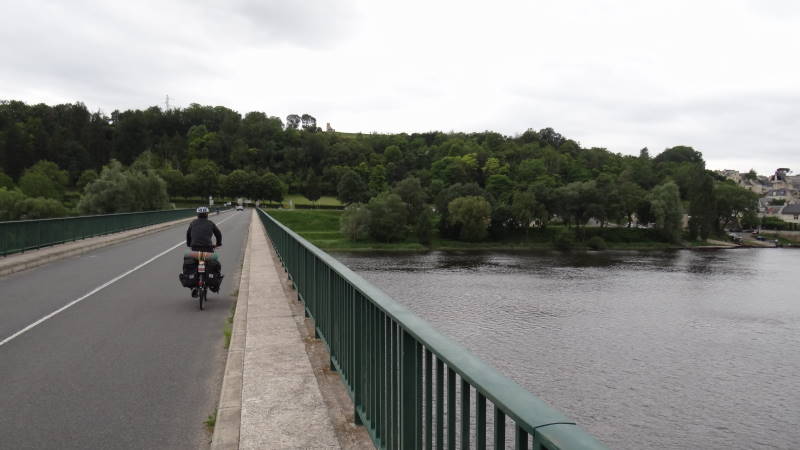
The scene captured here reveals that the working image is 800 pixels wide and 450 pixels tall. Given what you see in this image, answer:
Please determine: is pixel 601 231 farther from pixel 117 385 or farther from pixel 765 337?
pixel 117 385

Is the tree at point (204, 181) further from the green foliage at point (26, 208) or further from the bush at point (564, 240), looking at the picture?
the bush at point (564, 240)

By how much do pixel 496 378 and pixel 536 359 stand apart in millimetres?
31130

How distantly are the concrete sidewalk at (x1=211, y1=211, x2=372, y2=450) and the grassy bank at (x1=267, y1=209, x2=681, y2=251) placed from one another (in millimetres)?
77800

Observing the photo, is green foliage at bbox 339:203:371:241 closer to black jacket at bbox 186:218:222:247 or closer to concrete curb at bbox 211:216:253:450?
black jacket at bbox 186:218:222:247

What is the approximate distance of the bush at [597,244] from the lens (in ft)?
318

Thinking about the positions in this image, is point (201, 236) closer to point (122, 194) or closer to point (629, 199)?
point (122, 194)

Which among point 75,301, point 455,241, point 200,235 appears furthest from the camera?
point 455,241

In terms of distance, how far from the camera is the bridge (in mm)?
2537

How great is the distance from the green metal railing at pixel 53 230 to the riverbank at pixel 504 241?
185 feet

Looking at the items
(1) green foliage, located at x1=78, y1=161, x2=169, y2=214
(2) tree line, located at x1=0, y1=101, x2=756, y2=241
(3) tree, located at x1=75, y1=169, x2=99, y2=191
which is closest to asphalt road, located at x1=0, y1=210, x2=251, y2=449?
(1) green foliage, located at x1=78, y1=161, x2=169, y2=214

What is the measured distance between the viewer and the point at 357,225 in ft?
300

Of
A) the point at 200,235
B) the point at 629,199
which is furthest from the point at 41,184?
the point at 200,235

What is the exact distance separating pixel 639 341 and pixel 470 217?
64699 millimetres

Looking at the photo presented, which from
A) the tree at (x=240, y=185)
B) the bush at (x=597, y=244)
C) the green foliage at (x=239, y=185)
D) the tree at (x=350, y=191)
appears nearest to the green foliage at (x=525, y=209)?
the bush at (x=597, y=244)
